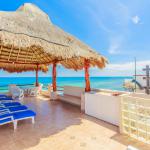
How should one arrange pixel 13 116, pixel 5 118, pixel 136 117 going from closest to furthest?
pixel 136 117
pixel 5 118
pixel 13 116

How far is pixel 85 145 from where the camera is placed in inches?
107

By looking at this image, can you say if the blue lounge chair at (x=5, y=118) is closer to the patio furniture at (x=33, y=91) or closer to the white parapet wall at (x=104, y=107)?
the white parapet wall at (x=104, y=107)

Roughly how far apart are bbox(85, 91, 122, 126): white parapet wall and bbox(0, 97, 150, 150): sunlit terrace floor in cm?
20

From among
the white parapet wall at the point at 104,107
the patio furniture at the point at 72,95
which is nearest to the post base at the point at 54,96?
the patio furniture at the point at 72,95

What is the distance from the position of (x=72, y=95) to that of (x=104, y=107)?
3.14m

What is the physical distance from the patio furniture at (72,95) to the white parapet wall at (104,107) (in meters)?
1.36

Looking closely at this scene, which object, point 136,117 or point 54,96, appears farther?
point 54,96

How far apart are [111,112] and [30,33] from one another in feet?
10.5

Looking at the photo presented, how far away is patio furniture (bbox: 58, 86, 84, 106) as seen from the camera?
627 cm

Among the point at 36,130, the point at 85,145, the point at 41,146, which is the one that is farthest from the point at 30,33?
the point at 85,145

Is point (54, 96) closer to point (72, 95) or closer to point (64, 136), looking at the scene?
point (72, 95)

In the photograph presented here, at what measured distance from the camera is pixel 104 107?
4102mm

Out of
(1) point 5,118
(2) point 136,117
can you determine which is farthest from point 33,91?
(2) point 136,117

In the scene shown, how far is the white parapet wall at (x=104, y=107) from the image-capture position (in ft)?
12.3
